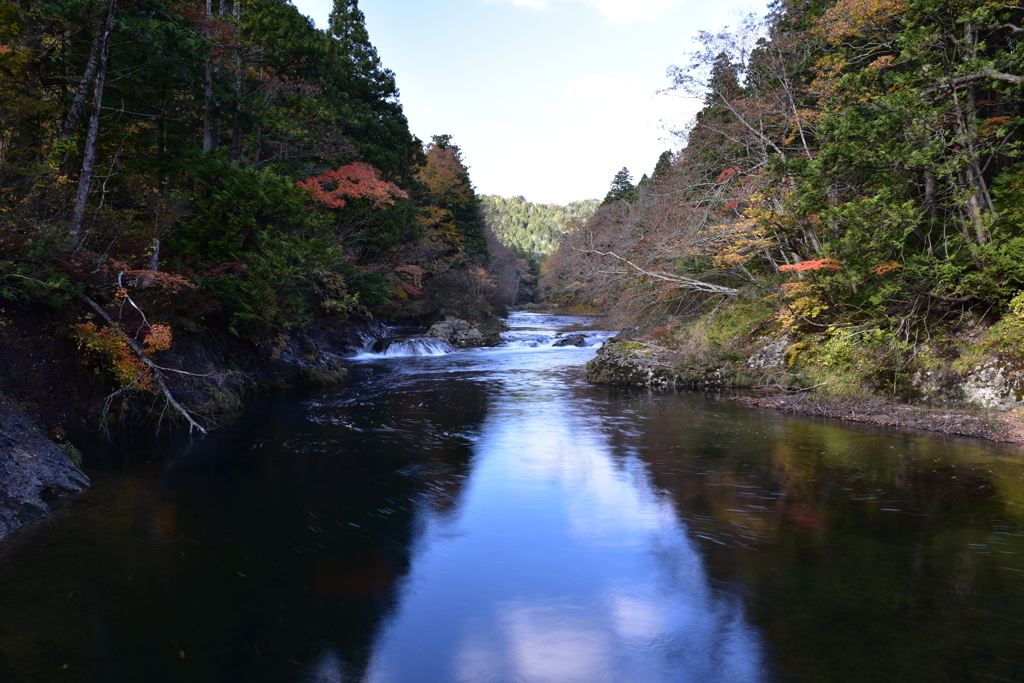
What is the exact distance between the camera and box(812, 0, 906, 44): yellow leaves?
9.75m

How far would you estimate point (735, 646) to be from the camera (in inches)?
151

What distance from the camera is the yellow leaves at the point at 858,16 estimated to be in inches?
384

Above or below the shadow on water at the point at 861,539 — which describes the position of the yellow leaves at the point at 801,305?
above

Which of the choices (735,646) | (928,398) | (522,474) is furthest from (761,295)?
(735,646)

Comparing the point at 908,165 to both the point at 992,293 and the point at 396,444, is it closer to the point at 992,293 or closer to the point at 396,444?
the point at 992,293

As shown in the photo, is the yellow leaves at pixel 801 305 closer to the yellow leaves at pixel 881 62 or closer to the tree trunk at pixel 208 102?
the yellow leaves at pixel 881 62

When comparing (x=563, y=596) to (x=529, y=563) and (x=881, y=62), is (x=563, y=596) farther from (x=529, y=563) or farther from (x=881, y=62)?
(x=881, y=62)

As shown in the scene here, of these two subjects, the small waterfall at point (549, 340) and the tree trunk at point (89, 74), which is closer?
the tree trunk at point (89, 74)

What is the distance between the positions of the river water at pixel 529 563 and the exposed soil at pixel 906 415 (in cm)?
50

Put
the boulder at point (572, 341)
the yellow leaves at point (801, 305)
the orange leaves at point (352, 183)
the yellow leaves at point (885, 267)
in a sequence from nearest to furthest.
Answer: the yellow leaves at point (885, 267) < the yellow leaves at point (801, 305) < the orange leaves at point (352, 183) < the boulder at point (572, 341)

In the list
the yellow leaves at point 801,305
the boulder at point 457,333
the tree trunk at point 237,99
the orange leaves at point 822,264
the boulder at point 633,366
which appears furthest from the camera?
the boulder at point 457,333

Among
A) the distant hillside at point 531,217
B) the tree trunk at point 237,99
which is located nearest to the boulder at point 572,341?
the tree trunk at point 237,99

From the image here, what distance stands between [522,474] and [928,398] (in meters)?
7.53

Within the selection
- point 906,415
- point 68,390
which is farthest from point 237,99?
point 906,415
